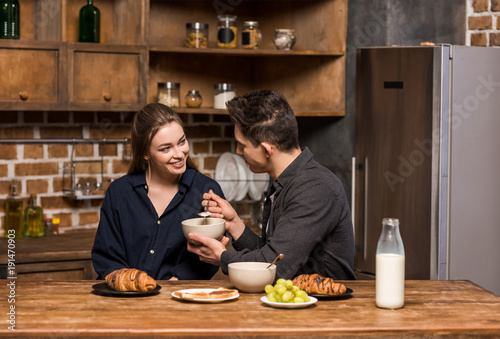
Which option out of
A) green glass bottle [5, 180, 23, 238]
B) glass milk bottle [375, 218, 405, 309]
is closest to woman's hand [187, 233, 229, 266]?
glass milk bottle [375, 218, 405, 309]

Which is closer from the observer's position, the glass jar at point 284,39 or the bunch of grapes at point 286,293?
→ the bunch of grapes at point 286,293

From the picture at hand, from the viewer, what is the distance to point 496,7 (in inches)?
144

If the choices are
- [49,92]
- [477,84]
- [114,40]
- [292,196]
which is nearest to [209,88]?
[114,40]

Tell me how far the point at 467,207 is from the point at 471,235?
144 mm

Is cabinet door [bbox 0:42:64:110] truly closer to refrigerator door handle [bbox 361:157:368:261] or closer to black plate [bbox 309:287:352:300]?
refrigerator door handle [bbox 361:157:368:261]

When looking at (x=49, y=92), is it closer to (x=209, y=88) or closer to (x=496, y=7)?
(x=209, y=88)

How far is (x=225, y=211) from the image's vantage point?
228cm

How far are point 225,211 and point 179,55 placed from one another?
187 cm

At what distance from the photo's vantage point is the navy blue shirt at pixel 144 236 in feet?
7.81

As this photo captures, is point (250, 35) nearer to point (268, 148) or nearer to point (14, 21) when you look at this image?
point (14, 21)

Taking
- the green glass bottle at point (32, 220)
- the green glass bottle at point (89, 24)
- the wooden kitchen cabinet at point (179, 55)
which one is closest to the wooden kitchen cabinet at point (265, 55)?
the wooden kitchen cabinet at point (179, 55)

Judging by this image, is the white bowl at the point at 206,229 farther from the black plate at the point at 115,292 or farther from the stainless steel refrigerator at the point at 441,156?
the stainless steel refrigerator at the point at 441,156

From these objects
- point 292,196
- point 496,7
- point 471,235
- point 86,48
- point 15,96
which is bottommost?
point 471,235

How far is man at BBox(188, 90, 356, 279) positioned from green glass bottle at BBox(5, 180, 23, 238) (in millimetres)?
1666
